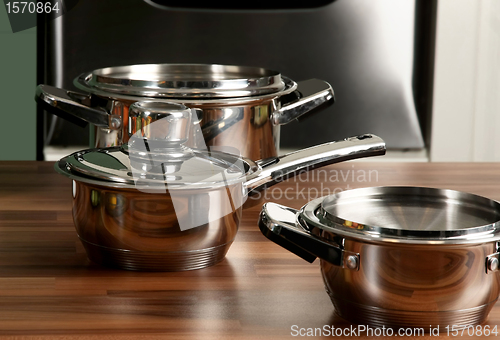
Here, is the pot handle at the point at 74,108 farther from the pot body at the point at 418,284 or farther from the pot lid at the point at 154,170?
the pot body at the point at 418,284

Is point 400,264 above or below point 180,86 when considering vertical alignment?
below

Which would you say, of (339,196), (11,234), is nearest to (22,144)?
(11,234)

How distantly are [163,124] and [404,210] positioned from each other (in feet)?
0.70

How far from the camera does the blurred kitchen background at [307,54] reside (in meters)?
1.65

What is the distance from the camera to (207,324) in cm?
46

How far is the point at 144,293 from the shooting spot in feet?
1.67

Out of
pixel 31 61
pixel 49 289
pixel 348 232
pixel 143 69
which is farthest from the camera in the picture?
pixel 31 61

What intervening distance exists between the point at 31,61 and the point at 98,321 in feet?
4.81

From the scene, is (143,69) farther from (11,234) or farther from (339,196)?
(339,196)

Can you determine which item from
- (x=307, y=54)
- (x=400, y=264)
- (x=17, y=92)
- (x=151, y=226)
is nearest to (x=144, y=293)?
(x=151, y=226)

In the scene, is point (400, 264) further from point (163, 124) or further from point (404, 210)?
point (163, 124)

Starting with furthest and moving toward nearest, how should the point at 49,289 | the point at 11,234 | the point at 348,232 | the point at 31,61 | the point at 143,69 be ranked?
the point at 31,61 → the point at 143,69 → the point at 11,234 → the point at 49,289 → the point at 348,232

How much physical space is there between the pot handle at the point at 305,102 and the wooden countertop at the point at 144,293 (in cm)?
13

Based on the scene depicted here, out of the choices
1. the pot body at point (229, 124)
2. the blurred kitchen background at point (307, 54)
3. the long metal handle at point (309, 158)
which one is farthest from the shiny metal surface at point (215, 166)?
the blurred kitchen background at point (307, 54)
